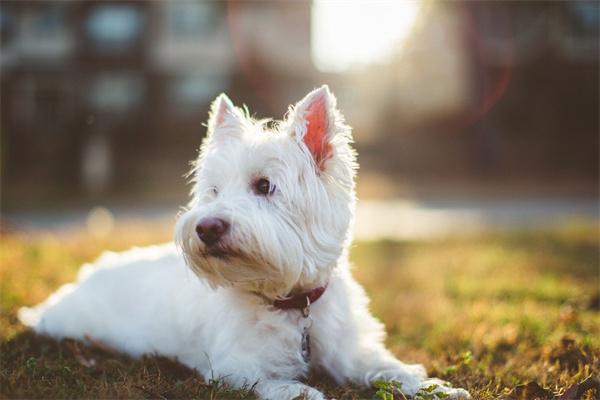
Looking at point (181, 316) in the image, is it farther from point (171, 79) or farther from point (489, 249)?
point (171, 79)

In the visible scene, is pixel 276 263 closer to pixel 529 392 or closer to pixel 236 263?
pixel 236 263

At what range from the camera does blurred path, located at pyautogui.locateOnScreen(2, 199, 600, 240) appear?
38.8 feet

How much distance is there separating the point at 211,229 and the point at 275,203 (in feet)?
1.43

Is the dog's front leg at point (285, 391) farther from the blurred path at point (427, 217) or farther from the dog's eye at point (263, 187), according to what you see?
Answer: the blurred path at point (427, 217)

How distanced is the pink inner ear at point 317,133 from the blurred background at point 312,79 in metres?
20.0

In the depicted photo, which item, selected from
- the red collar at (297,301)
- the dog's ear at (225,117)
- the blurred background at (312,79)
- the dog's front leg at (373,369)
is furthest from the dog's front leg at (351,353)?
the blurred background at (312,79)

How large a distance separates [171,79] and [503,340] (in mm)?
27344

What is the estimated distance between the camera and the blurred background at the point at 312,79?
25.1m

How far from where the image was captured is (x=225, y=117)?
12.5ft

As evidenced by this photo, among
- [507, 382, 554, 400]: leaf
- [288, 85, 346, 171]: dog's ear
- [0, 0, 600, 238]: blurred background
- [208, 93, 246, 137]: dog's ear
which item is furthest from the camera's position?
[0, 0, 600, 238]: blurred background

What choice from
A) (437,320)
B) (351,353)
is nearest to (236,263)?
(351,353)

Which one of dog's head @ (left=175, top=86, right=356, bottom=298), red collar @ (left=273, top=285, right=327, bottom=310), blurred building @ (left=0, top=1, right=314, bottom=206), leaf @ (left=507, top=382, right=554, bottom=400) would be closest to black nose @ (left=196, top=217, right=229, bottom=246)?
dog's head @ (left=175, top=86, right=356, bottom=298)

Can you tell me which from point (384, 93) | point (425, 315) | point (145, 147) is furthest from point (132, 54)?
point (425, 315)

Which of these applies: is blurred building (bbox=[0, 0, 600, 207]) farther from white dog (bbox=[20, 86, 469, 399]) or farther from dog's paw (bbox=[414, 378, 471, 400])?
dog's paw (bbox=[414, 378, 471, 400])
